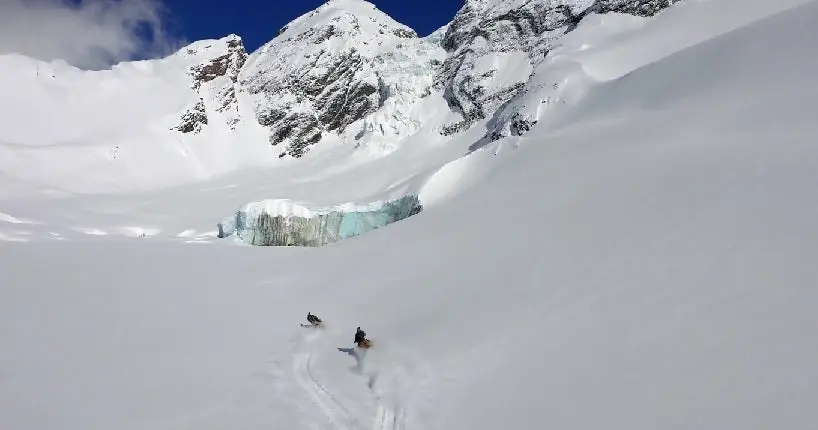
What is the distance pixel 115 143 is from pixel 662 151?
63559 mm

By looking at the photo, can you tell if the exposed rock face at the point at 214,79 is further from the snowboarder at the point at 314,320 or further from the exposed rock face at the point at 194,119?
the snowboarder at the point at 314,320

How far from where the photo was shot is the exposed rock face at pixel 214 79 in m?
72.4

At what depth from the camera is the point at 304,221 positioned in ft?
98.3

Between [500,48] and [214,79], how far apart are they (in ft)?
139

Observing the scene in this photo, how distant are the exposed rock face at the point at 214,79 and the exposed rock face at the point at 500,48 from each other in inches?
1188

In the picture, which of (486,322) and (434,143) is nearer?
(486,322)

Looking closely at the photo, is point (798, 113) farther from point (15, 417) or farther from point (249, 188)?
point (249, 188)

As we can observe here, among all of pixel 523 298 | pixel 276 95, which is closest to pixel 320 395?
pixel 523 298

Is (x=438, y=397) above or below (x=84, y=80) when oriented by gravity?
below

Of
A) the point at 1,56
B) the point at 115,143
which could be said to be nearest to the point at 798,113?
the point at 115,143

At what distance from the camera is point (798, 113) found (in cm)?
1512

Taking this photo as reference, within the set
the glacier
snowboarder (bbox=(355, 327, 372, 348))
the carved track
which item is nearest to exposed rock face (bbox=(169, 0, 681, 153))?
the glacier

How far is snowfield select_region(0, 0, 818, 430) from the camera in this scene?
24.2ft

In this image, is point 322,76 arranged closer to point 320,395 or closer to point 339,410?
point 320,395
